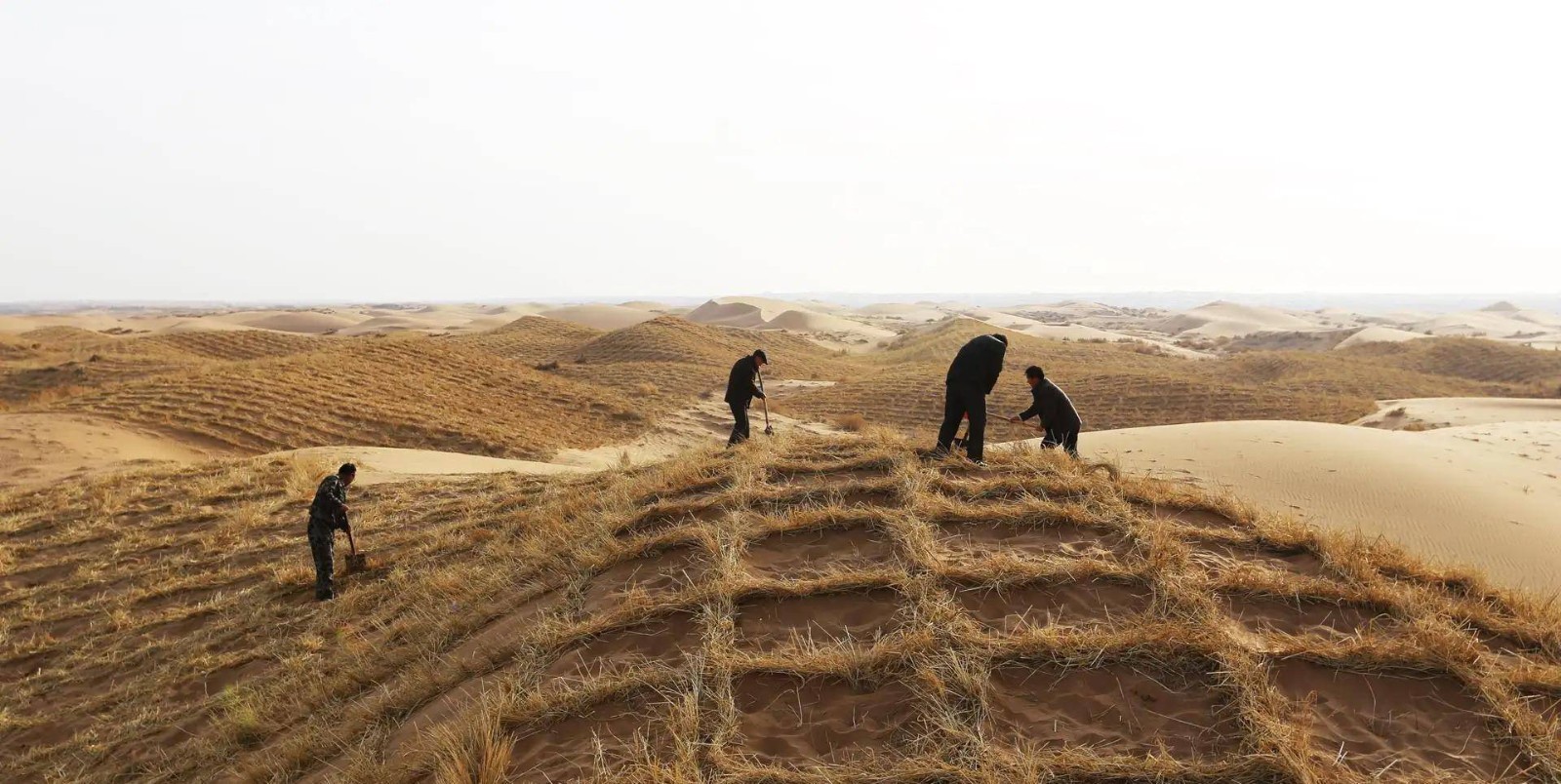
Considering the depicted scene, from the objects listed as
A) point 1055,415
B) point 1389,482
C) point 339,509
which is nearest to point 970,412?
point 1055,415

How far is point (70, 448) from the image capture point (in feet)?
36.4

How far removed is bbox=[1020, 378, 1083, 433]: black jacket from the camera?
7.22 m

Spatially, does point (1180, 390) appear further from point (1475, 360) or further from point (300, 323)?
point (300, 323)

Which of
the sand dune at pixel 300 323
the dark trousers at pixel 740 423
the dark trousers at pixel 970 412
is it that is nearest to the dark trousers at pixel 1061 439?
the dark trousers at pixel 970 412

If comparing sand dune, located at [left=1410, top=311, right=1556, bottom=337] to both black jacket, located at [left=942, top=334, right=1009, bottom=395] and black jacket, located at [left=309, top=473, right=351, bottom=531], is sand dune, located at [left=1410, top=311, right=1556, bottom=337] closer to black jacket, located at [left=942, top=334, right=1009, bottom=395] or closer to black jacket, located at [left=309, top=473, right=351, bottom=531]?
black jacket, located at [left=942, top=334, right=1009, bottom=395]

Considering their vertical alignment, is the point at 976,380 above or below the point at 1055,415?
above

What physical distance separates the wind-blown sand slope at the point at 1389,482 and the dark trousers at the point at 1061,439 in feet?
5.41

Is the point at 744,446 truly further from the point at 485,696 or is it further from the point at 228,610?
the point at 228,610

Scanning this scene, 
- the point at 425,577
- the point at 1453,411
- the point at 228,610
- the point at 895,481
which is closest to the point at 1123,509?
the point at 895,481

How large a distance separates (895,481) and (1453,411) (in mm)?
17482

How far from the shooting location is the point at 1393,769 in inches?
110

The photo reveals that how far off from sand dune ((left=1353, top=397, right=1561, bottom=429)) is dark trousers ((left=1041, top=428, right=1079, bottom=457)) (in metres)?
12.2

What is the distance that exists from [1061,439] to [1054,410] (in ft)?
1.05

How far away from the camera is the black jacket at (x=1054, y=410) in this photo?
7.22 m
